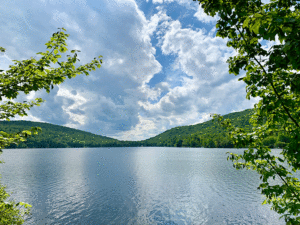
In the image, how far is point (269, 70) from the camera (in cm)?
564

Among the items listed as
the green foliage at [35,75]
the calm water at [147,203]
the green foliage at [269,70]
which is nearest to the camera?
the green foliage at [269,70]

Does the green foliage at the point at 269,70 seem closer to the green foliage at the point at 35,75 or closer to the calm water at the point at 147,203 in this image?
the green foliage at the point at 35,75

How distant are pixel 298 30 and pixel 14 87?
10.1 meters

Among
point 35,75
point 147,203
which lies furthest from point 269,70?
point 147,203

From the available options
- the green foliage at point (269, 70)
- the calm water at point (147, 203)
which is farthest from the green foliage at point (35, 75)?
the calm water at point (147, 203)

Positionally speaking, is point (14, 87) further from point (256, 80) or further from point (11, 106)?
point (256, 80)

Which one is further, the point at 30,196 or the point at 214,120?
the point at 30,196

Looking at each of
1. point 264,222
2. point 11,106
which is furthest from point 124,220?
point 11,106

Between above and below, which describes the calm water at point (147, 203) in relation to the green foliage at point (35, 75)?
below

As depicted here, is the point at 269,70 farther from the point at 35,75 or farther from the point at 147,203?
the point at 147,203

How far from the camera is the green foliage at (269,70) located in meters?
3.99

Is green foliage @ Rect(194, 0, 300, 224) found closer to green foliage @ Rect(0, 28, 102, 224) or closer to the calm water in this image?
green foliage @ Rect(0, 28, 102, 224)

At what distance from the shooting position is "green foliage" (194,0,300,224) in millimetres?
3992

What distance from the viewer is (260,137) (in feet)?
23.4
